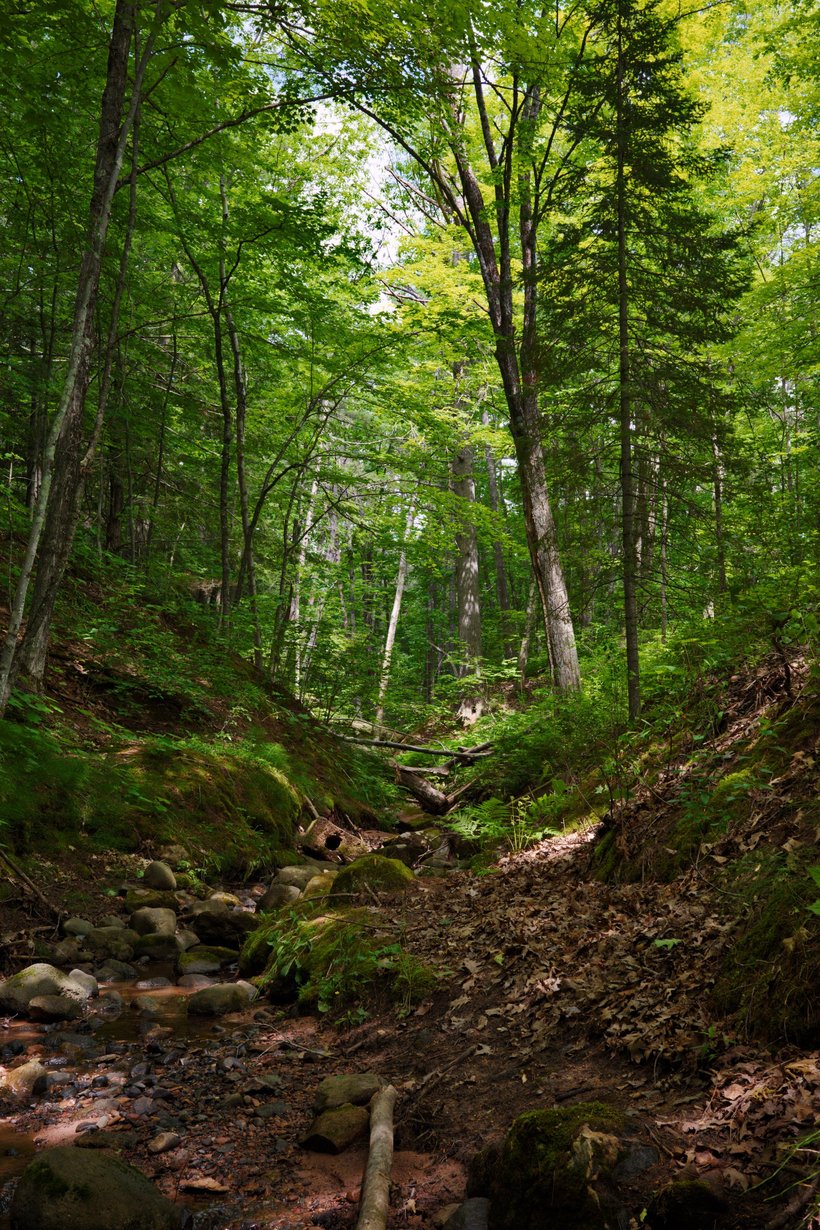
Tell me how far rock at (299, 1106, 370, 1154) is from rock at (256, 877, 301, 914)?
12.5 feet

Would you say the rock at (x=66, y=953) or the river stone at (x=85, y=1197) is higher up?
the river stone at (x=85, y=1197)

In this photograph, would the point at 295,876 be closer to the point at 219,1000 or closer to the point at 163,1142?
the point at 219,1000

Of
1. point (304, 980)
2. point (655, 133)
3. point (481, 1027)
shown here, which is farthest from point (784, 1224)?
point (655, 133)

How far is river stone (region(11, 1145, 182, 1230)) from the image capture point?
9.14 ft

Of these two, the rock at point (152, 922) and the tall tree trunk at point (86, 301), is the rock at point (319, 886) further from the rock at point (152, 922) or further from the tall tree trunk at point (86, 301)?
the tall tree trunk at point (86, 301)

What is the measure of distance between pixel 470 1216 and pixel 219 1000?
3.23 m

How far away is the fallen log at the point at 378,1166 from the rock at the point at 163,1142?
103 cm

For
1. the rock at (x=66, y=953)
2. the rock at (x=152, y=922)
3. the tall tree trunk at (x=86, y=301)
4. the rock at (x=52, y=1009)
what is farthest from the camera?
the tall tree trunk at (x=86, y=301)

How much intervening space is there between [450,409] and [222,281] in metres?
6.12

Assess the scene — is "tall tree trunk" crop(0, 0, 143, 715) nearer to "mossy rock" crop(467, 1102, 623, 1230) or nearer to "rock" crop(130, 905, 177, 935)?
"rock" crop(130, 905, 177, 935)

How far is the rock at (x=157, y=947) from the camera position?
6.30m

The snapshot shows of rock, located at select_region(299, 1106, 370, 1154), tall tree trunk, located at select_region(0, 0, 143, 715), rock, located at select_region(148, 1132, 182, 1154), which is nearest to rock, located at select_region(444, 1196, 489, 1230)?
rock, located at select_region(299, 1106, 370, 1154)

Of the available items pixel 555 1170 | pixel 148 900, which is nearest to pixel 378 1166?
pixel 555 1170

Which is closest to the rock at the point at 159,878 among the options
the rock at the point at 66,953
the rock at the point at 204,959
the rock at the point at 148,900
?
the rock at the point at 148,900
